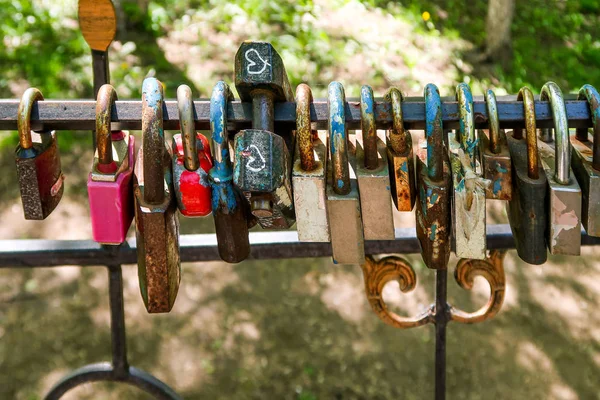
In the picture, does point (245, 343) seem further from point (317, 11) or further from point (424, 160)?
point (317, 11)

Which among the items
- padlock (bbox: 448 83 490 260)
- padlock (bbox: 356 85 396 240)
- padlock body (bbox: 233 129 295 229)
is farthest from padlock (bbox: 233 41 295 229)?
padlock (bbox: 448 83 490 260)

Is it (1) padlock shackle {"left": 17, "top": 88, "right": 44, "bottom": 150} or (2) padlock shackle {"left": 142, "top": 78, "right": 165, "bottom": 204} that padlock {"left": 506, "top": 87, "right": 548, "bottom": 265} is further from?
(1) padlock shackle {"left": 17, "top": 88, "right": 44, "bottom": 150}

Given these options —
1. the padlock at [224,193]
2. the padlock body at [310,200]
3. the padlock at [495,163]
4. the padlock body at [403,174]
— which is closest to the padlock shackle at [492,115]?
the padlock at [495,163]

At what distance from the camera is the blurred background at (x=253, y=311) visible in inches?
119

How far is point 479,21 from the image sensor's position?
5984mm

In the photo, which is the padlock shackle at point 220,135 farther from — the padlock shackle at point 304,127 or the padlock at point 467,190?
the padlock at point 467,190

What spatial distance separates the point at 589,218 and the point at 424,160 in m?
0.23

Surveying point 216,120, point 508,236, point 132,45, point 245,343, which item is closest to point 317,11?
point 132,45

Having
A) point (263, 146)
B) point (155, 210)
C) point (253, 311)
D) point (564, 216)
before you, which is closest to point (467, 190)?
point (564, 216)

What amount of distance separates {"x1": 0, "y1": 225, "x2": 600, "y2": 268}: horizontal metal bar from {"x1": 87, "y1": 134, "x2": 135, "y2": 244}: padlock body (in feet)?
1.19

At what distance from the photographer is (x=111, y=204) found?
899 millimetres

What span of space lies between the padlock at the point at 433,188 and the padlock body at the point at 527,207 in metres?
0.10

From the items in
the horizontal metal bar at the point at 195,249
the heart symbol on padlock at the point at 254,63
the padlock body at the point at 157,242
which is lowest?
the horizontal metal bar at the point at 195,249

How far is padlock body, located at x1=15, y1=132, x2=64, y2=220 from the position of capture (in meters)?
0.90
